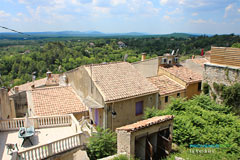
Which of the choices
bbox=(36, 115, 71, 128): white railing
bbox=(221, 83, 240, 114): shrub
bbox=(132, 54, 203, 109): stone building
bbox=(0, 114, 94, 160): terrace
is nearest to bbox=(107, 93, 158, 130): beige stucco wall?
bbox=(0, 114, 94, 160): terrace

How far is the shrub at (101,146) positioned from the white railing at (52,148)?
2.93 feet

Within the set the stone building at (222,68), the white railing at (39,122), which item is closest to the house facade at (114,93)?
the white railing at (39,122)

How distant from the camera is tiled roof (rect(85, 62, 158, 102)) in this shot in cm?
1499

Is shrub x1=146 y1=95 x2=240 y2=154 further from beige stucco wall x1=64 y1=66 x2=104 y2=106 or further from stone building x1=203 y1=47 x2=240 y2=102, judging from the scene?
beige stucco wall x1=64 y1=66 x2=104 y2=106

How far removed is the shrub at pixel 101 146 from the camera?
10289 millimetres

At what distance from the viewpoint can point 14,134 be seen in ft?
34.5

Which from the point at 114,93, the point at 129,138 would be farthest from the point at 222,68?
the point at 129,138

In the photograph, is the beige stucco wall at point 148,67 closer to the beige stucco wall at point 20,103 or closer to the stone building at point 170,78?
the stone building at point 170,78

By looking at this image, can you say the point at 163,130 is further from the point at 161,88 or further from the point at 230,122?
the point at 161,88

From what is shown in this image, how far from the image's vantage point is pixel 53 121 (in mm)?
11672

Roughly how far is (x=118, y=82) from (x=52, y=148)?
8599 mm

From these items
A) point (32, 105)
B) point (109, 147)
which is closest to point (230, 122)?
point (109, 147)

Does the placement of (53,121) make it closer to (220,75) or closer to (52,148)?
(52,148)

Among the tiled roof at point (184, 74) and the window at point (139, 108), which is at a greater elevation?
the tiled roof at point (184, 74)
